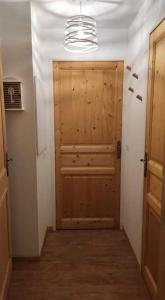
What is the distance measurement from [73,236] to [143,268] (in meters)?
1.01

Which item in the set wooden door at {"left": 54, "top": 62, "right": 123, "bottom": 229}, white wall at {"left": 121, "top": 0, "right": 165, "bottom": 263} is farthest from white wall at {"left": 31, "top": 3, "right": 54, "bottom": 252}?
white wall at {"left": 121, "top": 0, "right": 165, "bottom": 263}

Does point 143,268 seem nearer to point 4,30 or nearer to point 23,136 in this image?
point 23,136

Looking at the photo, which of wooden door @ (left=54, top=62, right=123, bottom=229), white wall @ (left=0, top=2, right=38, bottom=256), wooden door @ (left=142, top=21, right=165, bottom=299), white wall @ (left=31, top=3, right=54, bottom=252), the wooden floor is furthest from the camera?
wooden door @ (left=54, top=62, right=123, bottom=229)

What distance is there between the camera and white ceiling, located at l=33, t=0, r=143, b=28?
2.11 meters

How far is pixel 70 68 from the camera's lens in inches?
110

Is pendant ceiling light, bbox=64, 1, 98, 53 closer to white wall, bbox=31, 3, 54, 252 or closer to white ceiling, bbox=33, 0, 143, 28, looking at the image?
white ceiling, bbox=33, 0, 143, 28

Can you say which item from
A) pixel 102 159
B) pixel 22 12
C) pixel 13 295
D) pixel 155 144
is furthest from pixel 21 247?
pixel 22 12

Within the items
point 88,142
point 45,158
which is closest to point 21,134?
point 45,158

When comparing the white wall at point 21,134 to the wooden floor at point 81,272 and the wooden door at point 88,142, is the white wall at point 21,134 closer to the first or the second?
the wooden floor at point 81,272

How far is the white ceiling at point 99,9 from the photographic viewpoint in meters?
2.11

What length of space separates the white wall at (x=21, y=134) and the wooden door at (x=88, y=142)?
0.69 metres

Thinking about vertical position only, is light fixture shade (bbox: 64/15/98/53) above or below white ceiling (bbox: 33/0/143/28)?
below

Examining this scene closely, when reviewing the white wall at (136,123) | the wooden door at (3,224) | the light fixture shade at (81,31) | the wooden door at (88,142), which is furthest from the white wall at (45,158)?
the white wall at (136,123)

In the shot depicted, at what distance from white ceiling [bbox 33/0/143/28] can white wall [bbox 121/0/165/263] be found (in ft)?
0.33
